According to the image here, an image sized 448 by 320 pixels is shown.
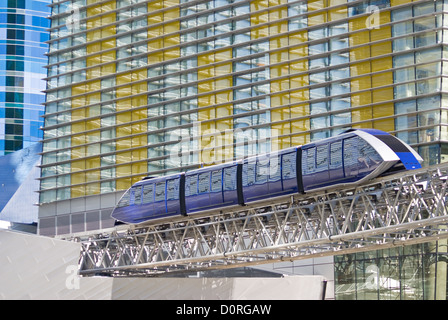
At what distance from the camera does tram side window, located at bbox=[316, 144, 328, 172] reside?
39.7 metres

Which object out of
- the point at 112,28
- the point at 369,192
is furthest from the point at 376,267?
the point at 112,28

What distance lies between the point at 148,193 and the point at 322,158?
12.3 meters

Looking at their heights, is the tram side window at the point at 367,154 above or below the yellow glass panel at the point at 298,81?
below

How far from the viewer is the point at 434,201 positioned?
38.2m

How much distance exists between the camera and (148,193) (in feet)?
160

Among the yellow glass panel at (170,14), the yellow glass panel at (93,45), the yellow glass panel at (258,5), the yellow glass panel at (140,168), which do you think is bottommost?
the yellow glass panel at (140,168)

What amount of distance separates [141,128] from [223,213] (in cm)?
2307

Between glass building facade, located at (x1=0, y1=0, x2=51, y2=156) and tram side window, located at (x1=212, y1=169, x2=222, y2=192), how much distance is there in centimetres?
6282

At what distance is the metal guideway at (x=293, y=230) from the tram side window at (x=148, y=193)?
1531mm

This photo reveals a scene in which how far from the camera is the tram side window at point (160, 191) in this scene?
4803 cm

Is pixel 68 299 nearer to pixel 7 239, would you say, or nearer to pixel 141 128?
pixel 7 239

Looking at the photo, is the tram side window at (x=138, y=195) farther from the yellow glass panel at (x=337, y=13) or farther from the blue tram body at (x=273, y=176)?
the yellow glass panel at (x=337, y=13)

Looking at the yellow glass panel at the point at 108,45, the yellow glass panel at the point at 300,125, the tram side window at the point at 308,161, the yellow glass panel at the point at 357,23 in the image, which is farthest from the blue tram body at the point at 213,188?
the yellow glass panel at the point at 108,45

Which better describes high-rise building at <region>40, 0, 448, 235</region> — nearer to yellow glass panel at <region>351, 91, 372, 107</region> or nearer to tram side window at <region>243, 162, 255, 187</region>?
yellow glass panel at <region>351, 91, 372, 107</region>
